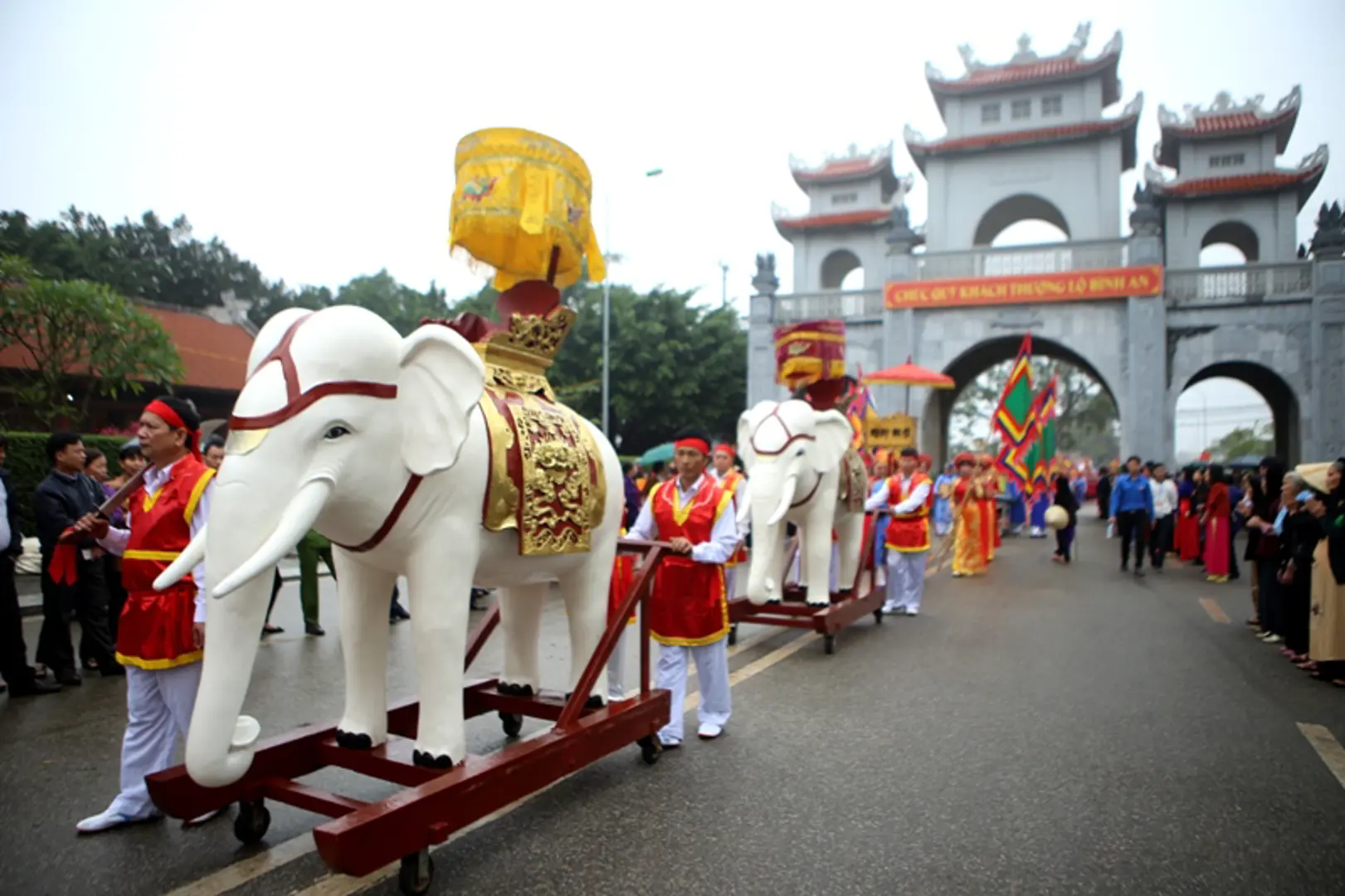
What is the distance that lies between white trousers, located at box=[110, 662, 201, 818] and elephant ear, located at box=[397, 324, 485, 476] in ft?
4.74

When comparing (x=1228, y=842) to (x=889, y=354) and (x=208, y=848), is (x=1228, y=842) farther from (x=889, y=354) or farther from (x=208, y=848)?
(x=889, y=354)

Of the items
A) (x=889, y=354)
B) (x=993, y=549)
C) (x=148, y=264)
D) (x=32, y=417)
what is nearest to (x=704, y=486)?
(x=993, y=549)

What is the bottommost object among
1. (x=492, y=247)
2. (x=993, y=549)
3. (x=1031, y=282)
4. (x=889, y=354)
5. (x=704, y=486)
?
(x=993, y=549)

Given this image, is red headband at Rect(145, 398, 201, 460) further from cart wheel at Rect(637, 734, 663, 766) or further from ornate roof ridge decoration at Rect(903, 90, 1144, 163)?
ornate roof ridge decoration at Rect(903, 90, 1144, 163)

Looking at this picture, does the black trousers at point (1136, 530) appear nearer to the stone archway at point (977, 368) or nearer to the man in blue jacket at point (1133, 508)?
the man in blue jacket at point (1133, 508)

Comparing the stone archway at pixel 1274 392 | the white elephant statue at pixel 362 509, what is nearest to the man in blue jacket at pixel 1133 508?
the stone archway at pixel 1274 392

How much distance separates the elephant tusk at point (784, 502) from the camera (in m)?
6.53

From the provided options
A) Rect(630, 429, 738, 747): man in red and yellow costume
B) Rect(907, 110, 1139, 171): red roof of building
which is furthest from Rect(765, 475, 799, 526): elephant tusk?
Rect(907, 110, 1139, 171): red roof of building

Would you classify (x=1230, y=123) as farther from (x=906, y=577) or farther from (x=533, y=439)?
(x=533, y=439)

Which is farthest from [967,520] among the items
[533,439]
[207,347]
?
[207,347]

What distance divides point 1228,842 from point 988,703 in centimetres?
206

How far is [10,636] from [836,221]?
2531cm

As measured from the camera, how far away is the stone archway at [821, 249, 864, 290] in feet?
94.3

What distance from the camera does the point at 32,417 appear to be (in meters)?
15.9
